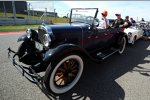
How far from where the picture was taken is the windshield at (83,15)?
447 centimetres

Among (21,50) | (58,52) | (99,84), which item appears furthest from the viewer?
(21,50)

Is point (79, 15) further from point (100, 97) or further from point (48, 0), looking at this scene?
point (48, 0)

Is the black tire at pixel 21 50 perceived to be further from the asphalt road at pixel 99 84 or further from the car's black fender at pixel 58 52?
the car's black fender at pixel 58 52

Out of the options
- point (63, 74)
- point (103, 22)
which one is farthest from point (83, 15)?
point (63, 74)

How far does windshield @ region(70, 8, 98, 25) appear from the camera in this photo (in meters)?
4.47

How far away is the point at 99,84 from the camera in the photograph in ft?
11.9

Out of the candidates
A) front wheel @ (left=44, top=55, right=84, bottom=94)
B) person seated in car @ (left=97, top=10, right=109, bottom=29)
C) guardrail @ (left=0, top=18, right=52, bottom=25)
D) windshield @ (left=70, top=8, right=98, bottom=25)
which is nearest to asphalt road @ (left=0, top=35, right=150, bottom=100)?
front wheel @ (left=44, top=55, right=84, bottom=94)

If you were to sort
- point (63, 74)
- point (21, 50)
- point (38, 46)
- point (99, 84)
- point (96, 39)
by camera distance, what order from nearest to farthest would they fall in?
point (63, 74), point (99, 84), point (38, 46), point (21, 50), point (96, 39)

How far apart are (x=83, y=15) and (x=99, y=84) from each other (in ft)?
7.12

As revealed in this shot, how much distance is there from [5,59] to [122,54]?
174 inches

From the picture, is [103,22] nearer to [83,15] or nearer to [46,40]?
[83,15]

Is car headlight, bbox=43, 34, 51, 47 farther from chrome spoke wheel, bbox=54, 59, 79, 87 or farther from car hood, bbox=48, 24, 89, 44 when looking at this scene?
chrome spoke wheel, bbox=54, 59, 79, 87

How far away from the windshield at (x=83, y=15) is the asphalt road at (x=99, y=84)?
1.38 metres

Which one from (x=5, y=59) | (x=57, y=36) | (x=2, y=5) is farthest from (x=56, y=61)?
(x=2, y=5)
